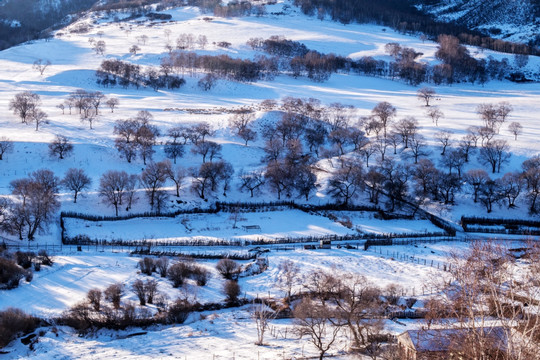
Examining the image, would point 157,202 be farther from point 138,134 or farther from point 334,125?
point 334,125

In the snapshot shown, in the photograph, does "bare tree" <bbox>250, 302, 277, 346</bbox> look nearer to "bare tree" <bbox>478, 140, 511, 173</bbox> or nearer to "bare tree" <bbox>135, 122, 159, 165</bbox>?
"bare tree" <bbox>135, 122, 159, 165</bbox>

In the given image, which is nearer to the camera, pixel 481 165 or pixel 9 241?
pixel 9 241

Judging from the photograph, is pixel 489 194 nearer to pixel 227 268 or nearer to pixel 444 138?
pixel 444 138

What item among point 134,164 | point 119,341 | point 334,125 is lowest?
point 119,341

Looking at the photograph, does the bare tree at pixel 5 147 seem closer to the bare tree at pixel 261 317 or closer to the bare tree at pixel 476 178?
the bare tree at pixel 261 317

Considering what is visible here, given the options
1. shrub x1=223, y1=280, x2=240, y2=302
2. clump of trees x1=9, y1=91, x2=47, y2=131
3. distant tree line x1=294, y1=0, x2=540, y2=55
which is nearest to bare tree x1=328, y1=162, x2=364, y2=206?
shrub x1=223, y1=280, x2=240, y2=302

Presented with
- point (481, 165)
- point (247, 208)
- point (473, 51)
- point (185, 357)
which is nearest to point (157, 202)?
point (247, 208)
